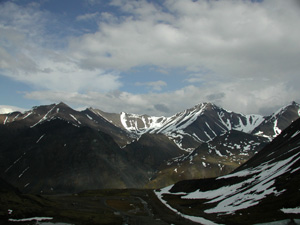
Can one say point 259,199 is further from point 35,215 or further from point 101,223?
point 35,215

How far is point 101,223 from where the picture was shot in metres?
72.9

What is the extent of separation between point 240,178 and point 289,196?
224ft

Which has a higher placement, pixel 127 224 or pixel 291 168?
pixel 291 168

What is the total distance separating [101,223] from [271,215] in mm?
39605

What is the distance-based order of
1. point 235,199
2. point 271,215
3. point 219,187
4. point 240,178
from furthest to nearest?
1. point 219,187
2. point 240,178
3. point 235,199
4. point 271,215

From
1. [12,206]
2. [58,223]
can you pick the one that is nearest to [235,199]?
[58,223]

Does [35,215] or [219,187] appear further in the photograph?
[219,187]

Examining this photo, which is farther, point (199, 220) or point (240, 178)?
point (240, 178)

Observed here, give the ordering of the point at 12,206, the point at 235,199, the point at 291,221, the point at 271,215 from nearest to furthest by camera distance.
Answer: the point at 291,221
the point at 271,215
the point at 12,206
the point at 235,199

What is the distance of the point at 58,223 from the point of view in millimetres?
71125

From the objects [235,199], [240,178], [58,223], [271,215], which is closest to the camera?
[271,215]

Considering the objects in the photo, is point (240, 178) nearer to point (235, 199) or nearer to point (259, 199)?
point (235, 199)

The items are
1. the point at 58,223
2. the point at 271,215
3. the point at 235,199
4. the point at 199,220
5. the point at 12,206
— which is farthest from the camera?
the point at 235,199

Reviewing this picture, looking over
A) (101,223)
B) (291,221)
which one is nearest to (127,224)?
(101,223)
